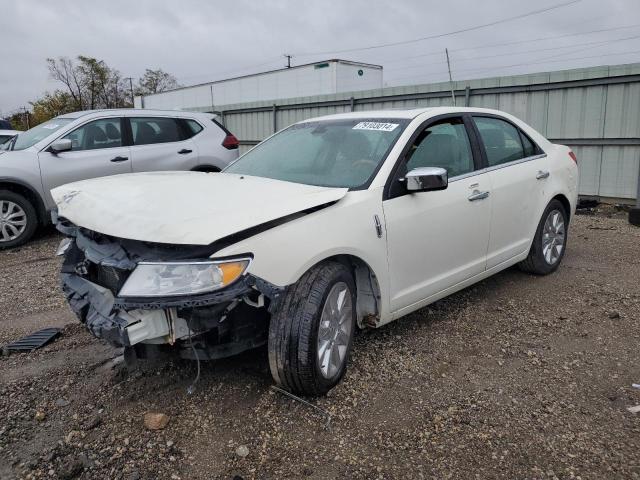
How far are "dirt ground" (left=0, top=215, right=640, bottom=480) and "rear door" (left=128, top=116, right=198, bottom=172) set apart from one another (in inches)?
156

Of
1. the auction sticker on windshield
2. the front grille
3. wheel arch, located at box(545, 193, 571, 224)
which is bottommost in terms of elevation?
wheel arch, located at box(545, 193, 571, 224)

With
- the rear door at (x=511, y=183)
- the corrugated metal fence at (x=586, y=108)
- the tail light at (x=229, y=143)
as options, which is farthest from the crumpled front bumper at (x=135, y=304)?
the corrugated metal fence at (x=586, y=108)

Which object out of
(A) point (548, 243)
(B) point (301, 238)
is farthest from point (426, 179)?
(A) point (548, 243)

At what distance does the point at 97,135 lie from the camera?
7.58 meters

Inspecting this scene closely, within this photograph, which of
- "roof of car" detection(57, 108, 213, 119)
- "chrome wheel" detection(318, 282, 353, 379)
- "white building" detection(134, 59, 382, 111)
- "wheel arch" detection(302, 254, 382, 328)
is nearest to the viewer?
"chrome wheel" detection(318, 282, 353, 379)

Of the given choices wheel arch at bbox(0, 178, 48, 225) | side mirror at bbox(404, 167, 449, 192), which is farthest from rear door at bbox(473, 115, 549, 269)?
wheel arch at bbox(0, 178, 48, 225)

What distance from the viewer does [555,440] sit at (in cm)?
259

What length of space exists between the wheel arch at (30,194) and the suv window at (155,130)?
1551 millimetres

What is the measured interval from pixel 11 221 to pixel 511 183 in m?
6.21

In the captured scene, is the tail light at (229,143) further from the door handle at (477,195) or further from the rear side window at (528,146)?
the door handle at (477,195)

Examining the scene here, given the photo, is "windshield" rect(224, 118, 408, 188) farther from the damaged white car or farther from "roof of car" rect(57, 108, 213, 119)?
"roof of car" rect(57, 108, 213, 119)

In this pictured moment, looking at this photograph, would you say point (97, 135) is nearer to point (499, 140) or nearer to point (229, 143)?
point (229, 143)

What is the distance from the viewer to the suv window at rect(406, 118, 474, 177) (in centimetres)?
368

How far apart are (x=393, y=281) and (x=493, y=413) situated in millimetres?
951
